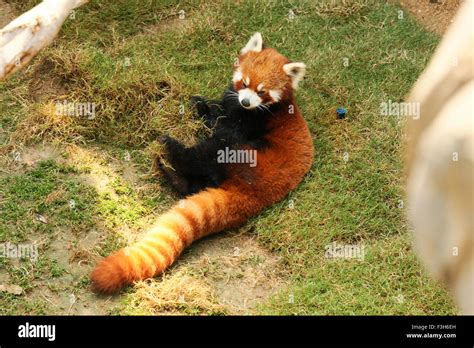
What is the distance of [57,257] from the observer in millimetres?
4137

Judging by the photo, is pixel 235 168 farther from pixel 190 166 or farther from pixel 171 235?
pixel 171 235

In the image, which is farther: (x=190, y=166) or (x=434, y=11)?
(x=434, y=11)

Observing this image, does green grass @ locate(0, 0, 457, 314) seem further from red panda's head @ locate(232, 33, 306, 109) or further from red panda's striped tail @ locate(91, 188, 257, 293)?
red panda's head @ locate(232, 33, 306, 109)

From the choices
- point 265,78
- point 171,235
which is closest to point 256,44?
point 265,78

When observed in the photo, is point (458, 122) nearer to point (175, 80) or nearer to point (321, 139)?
point (321, 139)

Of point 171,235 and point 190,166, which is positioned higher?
point 190,166

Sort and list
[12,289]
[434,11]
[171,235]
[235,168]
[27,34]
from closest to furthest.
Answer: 1. [27,34]
2. [12,289]
3. [171,235]
4. [235,168]
5. [434,11]

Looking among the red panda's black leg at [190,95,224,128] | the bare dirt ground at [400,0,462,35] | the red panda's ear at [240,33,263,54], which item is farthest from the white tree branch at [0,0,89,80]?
the bare dirt ground at [400,0,462,35]

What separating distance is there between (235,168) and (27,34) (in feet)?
5.56

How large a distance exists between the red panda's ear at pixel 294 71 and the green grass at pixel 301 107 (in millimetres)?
393

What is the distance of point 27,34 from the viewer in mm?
3609

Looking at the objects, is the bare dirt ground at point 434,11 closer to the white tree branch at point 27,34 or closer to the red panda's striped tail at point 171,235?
the red panda's striped tail at point 171,235

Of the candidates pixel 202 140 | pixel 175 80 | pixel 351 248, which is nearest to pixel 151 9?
pixel 175 80

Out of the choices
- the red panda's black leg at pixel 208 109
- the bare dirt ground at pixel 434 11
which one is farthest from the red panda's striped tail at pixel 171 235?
the bare dirt ground at pixel 434 11
